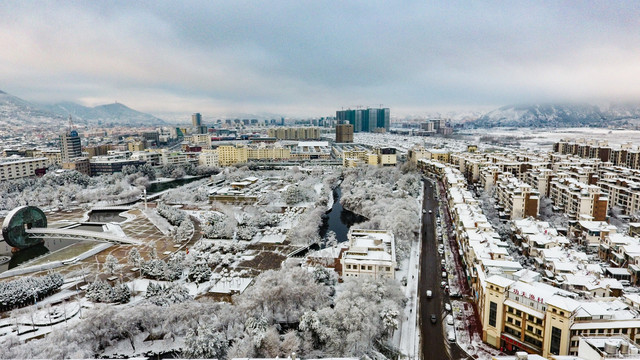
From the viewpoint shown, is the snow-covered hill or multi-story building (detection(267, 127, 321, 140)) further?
the snow-covered hill

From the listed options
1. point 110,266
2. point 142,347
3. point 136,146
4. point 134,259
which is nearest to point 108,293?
point 110,266

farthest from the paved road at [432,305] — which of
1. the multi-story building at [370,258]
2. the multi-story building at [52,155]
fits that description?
the multi-story building at [52,155]

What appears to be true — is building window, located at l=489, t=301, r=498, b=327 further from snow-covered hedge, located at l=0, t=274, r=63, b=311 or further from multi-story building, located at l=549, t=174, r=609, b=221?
snow-covered hedge, located at l=0, t=274, r=63, b=311

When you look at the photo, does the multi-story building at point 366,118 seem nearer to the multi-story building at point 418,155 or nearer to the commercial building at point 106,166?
the multi-story building at point 418,155

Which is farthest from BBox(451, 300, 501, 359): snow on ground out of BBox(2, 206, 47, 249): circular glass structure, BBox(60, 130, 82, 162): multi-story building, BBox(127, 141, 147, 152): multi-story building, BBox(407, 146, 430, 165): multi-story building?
BBox(127, 141, 147, 152): multi-story building

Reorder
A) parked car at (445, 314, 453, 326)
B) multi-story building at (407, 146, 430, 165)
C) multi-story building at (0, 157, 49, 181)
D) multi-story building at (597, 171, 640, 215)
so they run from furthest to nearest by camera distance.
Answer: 1. multi-story building at (407, 146, 430, 165)
2. multi-story building at (0, 157, 49, 181)
3. multi-story building at (597, 171, 640, 215)
4. parked car at (445, 314, 453, 326)

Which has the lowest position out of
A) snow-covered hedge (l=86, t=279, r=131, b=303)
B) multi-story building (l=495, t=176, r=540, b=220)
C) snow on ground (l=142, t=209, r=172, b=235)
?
snow-covered hedge (l=86, t=279, r=131, b=303)

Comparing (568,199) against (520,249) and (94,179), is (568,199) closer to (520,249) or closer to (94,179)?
(520,249)
